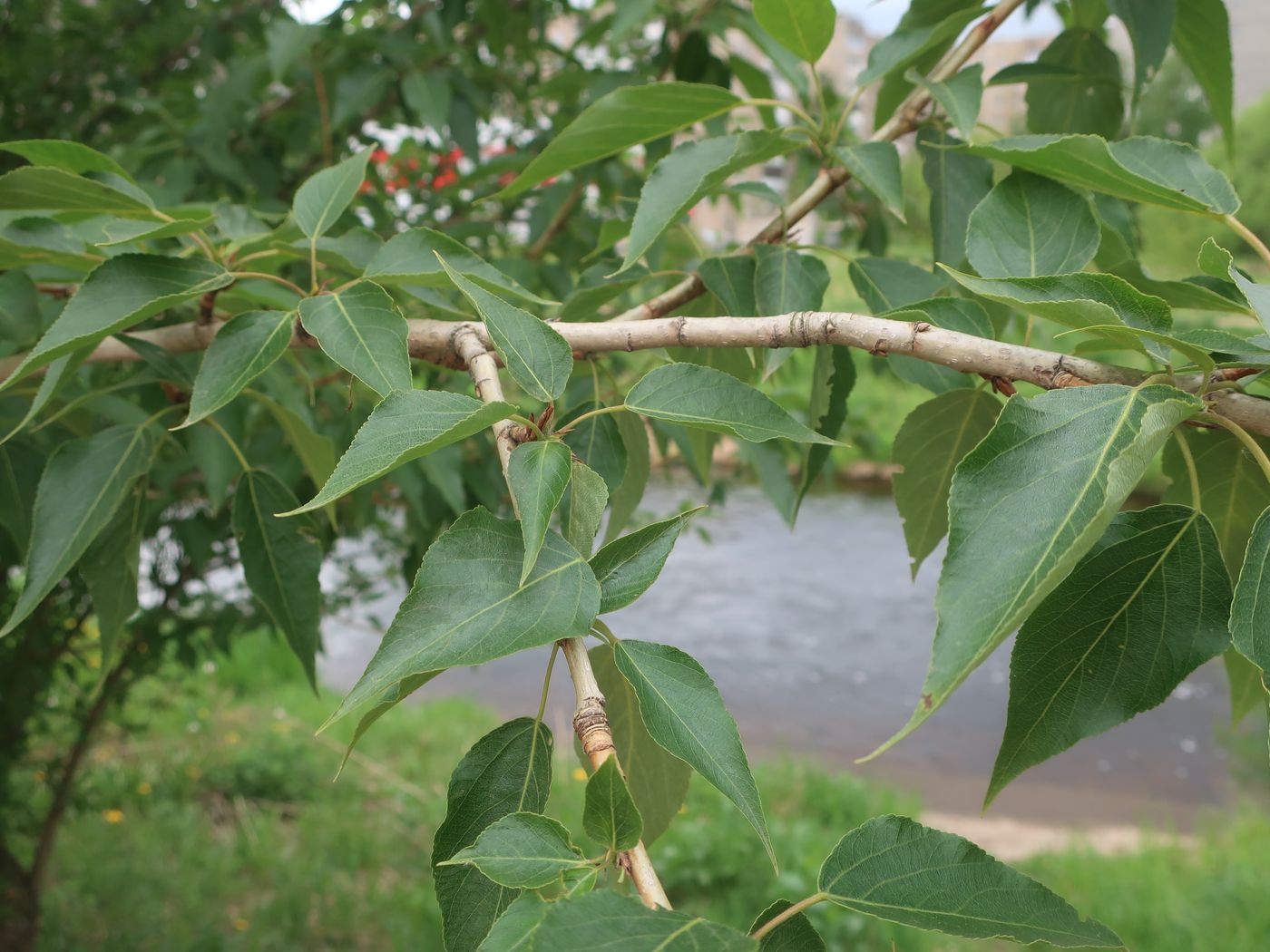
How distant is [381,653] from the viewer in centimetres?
35

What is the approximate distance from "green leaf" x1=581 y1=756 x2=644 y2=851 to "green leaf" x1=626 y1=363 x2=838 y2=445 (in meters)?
0.15

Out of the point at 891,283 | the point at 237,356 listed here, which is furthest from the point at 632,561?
the point at 891,283

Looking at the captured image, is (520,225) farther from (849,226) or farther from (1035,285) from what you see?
(1035,285)

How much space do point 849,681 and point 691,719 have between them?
4.63 m

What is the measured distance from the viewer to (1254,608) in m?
0.36

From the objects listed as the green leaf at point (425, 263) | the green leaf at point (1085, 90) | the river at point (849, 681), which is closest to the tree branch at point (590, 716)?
the green leaf at point (425, 263)

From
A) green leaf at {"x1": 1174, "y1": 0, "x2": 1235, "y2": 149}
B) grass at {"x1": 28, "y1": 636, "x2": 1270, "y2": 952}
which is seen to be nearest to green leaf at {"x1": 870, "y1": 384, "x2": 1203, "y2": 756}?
green leaf at {"x1": 1174, "y1": 0, "x2": 1235, "y2": 149}

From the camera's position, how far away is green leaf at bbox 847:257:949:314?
2.16 feet

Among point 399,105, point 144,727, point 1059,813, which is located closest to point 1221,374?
point 399,105

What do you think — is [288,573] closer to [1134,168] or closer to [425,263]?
[425,263]

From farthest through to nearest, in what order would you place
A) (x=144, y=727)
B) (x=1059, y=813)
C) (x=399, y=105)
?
(x=1059, y=813) < (x=144, y=727) < (x=399, y=105)

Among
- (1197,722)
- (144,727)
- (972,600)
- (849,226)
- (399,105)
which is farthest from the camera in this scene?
(1197,722)

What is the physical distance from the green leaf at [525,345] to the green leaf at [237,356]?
137mm

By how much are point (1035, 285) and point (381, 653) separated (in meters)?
0.29
